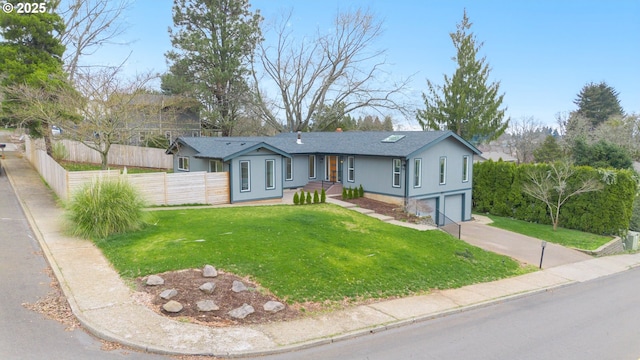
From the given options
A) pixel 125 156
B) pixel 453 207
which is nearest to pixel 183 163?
pixel 125 156

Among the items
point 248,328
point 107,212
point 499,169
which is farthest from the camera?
point 499,169

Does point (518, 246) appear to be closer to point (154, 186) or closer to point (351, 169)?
point (351, 169)

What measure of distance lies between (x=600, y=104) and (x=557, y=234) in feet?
158

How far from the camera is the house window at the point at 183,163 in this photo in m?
27.0

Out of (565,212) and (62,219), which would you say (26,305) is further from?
(565,212)

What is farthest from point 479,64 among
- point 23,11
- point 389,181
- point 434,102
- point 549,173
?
point 23,11

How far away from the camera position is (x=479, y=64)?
137ft

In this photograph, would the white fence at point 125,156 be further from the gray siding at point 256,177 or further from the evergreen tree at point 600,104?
the evergreen tree at point 600,104

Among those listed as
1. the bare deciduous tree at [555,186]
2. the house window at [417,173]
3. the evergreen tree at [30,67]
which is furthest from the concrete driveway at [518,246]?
the evergreen tree at [30,67]

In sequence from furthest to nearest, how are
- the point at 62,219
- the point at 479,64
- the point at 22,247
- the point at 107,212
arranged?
the point at 479,64, the point at 62,219, the point at 107,212, the point at 22,247

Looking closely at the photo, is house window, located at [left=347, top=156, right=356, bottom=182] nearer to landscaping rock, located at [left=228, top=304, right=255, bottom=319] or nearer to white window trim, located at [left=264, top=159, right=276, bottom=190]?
white window trim, located at [left=264, top=159, right=276, bottom=190]

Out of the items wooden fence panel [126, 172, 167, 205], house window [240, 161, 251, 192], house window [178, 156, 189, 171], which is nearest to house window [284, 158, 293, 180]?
house window [240, 161, 251, 192]

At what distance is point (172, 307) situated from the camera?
918 centimetres

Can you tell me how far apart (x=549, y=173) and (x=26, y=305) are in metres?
25.7
